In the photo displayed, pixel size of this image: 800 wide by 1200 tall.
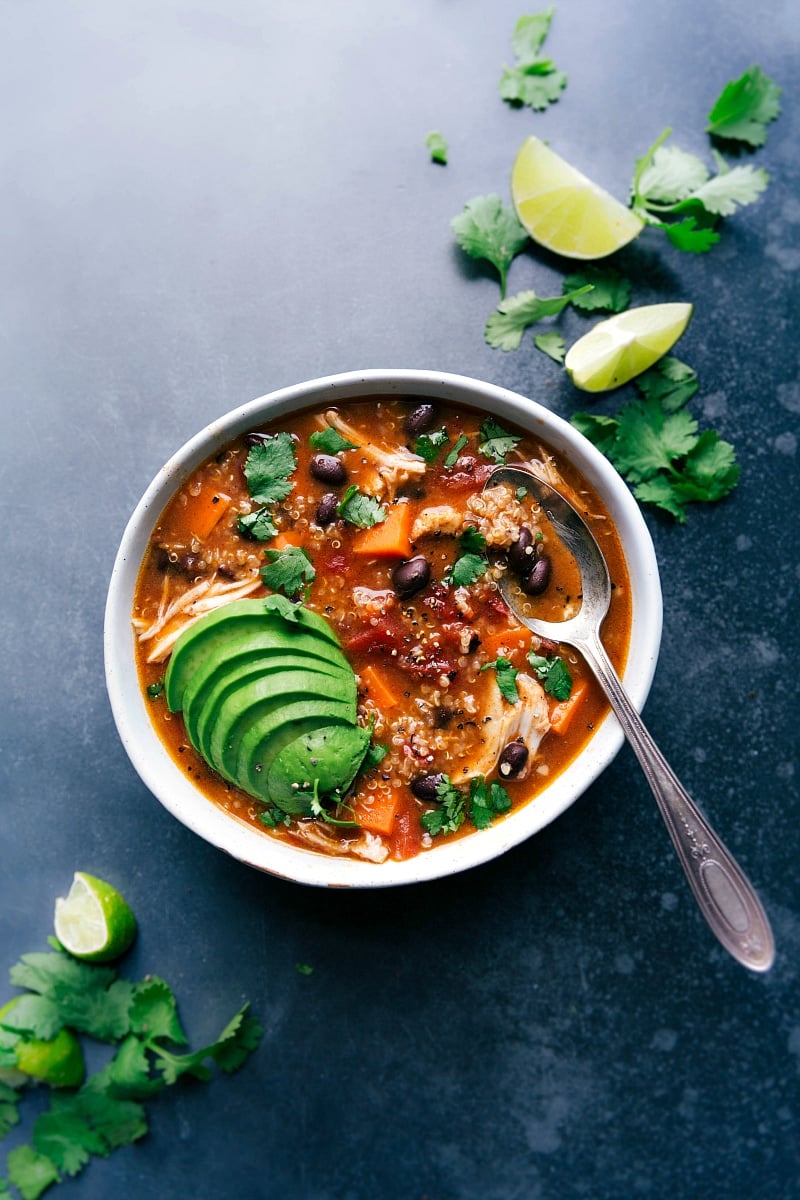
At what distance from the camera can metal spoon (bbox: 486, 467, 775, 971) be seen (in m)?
3.48

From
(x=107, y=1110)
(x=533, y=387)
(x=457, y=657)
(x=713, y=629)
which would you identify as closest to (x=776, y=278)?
(x=533, y=387)

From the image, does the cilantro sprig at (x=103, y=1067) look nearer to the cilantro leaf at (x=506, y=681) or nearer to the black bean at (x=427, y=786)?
the black bean at (x=427, y=786)

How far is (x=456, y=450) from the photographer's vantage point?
12.4ft

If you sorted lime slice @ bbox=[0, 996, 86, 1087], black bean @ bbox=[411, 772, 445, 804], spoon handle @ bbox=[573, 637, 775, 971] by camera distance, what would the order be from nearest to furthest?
spoon handle @ bbox=[573, 637, 775, 971] < black bean @ bbox=[411, 772, 445, 804] < lime slice @ bbox=[0, 996, 86, 1087]

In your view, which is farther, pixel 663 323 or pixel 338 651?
pixel 663 323

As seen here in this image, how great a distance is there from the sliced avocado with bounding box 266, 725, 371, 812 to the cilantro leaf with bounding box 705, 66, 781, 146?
2.93 meters

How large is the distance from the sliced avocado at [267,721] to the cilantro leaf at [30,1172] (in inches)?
72.3

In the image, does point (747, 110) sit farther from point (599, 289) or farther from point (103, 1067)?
point (103, 1067)

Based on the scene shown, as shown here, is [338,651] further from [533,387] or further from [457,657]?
[533,387]

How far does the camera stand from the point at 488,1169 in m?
4.02

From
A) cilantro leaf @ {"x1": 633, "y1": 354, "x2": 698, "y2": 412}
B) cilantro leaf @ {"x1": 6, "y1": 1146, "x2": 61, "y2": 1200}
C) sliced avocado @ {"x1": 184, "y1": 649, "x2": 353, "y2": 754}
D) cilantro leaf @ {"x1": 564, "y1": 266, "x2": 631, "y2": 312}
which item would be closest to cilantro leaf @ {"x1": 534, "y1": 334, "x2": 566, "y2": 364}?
cilantro leaf @ {"x1": 564, "y1": 266, "x2": 631, "y2": 312}

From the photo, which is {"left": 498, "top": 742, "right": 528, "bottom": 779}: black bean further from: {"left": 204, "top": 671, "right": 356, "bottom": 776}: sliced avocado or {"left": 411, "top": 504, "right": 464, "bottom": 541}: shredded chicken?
{"left": 411, "top": 504, "right": 464, "bottom": 541}: shredded chicken

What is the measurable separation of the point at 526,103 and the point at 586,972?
361cm

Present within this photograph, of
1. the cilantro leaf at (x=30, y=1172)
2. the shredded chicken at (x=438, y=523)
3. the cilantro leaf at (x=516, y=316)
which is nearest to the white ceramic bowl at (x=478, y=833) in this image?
the shredded chicken at (x=438, y=523)
